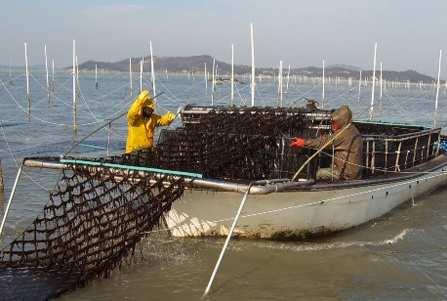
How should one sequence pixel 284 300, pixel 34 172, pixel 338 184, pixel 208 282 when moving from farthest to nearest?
pixel 34 172, pixel 338 184, pixel 208 282, pixel 284 300

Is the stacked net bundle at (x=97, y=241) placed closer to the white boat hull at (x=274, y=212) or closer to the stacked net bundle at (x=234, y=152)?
the white boat hull at (x=274, y=212)

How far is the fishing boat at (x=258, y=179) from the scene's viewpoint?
868 cm

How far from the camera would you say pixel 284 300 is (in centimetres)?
736

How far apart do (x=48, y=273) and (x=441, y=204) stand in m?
9.31

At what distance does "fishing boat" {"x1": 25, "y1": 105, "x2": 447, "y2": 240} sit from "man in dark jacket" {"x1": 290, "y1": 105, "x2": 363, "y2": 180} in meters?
0.27

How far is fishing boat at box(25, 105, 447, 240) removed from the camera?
8.68 metres

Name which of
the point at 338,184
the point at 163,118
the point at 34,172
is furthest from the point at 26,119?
the point at 338,184

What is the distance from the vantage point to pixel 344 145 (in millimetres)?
9336

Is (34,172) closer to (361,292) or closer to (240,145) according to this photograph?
(240,145)

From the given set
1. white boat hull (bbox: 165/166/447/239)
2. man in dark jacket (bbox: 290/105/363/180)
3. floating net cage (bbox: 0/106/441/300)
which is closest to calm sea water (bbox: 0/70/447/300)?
white boat hull (bbox: 165/166/447/239)

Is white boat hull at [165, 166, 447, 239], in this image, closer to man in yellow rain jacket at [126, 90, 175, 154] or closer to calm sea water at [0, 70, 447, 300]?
calm sea water at [0, 70, 447, 300]

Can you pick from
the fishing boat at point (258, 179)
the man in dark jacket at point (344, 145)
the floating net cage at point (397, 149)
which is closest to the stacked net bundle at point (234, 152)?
the fishing boat at point (258, 179)

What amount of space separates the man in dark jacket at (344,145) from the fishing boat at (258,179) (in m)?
0.27

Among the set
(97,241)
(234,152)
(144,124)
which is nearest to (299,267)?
(234,152)
